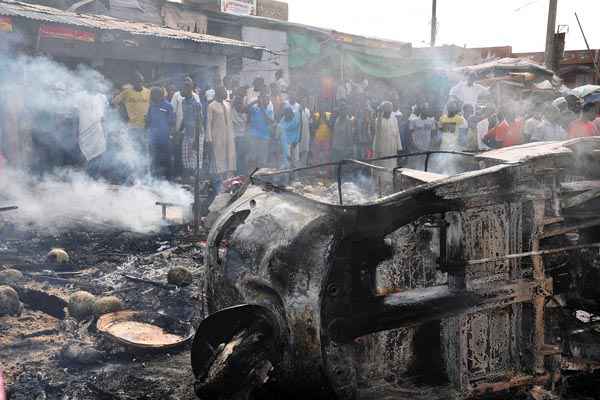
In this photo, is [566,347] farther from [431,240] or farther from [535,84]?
[535,84]

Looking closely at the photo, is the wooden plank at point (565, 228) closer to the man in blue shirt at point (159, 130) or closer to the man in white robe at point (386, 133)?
the man in blue shirt at point (159, 130)

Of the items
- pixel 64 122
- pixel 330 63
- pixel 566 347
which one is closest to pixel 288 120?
pixel 64 122

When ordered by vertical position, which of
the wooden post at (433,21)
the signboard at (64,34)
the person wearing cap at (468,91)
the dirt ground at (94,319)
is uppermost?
the wooden post at (433,21)

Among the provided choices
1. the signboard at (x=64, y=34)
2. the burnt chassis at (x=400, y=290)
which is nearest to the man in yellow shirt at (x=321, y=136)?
the signboard at (x=64, y=34)

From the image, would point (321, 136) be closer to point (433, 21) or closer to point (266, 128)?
point (266, 128)

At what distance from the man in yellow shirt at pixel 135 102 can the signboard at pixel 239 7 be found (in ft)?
23.6

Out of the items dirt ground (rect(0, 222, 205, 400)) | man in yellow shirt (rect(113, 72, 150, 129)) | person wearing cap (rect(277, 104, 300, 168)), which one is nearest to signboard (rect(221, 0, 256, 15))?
person wearing cap (rect(277, 104, 300, 168))

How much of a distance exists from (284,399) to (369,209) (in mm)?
1353

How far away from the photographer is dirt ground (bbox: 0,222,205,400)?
4.65 meters

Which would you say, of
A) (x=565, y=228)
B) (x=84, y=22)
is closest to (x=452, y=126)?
(x=84, y=22)

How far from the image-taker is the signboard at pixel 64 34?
11.2 meters

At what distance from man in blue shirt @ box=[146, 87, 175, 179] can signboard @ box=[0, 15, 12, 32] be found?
2.81 metres

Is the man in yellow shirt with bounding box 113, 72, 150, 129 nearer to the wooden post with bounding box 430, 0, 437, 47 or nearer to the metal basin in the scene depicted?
the metal basin

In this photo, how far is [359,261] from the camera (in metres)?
3.61
